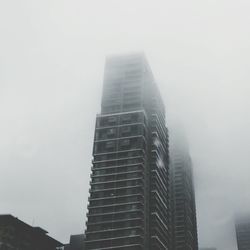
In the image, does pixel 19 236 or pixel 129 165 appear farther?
pixel 129 165

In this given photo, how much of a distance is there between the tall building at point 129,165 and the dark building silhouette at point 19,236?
1572cm

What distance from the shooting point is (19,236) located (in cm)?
11956

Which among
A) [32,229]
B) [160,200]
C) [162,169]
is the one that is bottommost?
[32,229]

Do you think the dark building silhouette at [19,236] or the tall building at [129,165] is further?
the tall building at [129,165]

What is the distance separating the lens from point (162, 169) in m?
168

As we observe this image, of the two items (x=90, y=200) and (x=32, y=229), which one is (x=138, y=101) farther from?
(x=32, y=229)

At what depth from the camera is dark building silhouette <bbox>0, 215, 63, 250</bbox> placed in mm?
114875

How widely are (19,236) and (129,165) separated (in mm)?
45042

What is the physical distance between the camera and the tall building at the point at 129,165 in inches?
5482

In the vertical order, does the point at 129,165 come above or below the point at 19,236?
above

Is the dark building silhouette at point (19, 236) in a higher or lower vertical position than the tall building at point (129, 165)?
lower

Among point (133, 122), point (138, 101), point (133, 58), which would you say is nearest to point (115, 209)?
point (133, 122)

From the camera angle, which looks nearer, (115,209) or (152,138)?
(115,209)

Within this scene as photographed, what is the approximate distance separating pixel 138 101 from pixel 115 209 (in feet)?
145
